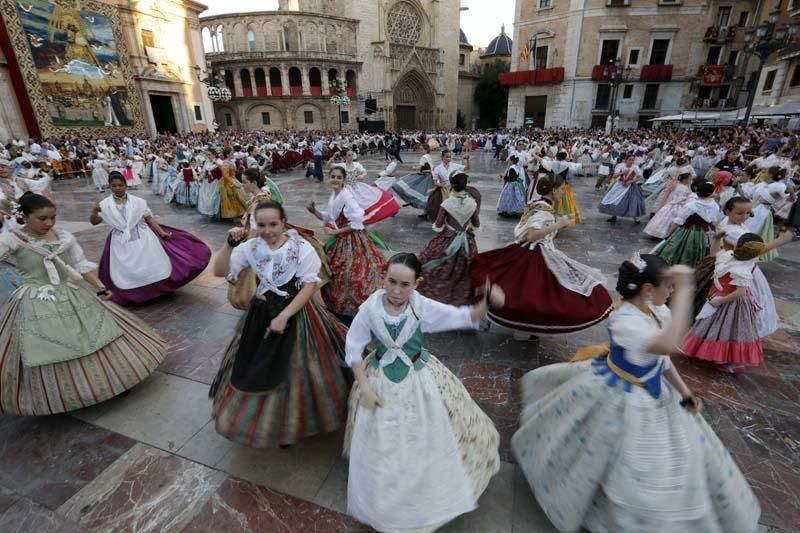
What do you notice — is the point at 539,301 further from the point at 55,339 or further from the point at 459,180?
the point at 55,339

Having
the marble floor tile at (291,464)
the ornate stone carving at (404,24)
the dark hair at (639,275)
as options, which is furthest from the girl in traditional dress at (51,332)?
the ornate stone carving at (404,24)

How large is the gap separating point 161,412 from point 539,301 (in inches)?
135

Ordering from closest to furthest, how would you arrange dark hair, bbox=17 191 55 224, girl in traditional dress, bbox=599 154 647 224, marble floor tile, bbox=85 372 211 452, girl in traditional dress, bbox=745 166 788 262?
dark hair, bbox=17 191 55 224
marble floor tile, bbox=85 372 211 452
girl in traditional dress, bbox=745 166 788 262
girl in traditional dress, bbox=599 154 647 224

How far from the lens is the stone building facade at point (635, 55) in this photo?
1235 inches

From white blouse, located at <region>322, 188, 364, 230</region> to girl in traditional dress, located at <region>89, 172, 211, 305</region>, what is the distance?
7.05 feet

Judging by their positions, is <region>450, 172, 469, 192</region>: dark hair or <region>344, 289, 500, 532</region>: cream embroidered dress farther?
<region>450, 172, 469, 192</region>: dark hair

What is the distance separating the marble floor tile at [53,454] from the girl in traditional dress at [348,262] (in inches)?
92.5

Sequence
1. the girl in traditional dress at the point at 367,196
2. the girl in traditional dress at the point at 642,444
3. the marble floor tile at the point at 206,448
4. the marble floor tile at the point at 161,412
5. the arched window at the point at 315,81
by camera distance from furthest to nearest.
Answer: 1. the arched window at the point at 315,81
2. the girl in traditional dress at the point at 367,196
3. the marble floor tile at the point at 161,412
4. the marble floor tile at the point at 206,448
5. the girl in traditional dress at the point at 642,444

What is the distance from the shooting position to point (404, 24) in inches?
1731

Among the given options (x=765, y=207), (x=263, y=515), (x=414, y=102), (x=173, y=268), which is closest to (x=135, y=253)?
(x=173, y=268)

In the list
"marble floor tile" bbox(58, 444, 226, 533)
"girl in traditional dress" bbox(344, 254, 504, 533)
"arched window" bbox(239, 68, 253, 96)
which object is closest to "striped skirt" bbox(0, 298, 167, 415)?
"marble floor tile" bbox(58, 444, 226, 533)

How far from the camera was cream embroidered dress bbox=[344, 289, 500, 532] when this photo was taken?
6.33 ft

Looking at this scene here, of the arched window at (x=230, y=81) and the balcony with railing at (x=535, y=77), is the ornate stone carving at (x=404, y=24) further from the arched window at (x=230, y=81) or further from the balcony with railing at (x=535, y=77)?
the arched window at (x=230, y=81)

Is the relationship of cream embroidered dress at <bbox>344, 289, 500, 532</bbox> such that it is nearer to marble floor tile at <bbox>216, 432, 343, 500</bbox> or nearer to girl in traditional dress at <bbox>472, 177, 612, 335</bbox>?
marble floor tile at <bbox>216, 432, 343, 500</bbox>
